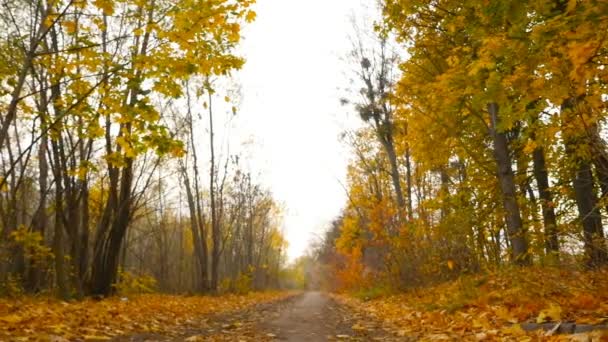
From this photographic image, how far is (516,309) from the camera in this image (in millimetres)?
5945

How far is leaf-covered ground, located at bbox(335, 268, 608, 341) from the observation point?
15.9ft

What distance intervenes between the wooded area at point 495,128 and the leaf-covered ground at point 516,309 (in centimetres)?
48

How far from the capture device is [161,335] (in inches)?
254

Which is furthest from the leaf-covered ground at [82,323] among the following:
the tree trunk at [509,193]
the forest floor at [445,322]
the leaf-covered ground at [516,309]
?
the tree trunk at [509,193]

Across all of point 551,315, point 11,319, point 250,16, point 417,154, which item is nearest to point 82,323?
point 11,319

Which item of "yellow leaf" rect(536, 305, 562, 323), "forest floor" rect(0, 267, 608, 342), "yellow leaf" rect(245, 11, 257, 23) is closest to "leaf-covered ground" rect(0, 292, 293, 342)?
"forest floor" rect(0, 267, 608, 342)

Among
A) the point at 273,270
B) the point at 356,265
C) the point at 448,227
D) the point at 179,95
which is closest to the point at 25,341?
the point at 179,95

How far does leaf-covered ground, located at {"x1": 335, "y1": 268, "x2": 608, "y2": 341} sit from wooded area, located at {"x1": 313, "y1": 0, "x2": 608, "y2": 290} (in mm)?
482

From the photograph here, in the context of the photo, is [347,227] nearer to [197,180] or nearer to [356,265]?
[356,265]

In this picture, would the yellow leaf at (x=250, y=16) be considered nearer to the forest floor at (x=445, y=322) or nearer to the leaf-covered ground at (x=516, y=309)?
the forest floor at (x=445, y=322)

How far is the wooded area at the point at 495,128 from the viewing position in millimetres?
4134

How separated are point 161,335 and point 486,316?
4535 millimetres

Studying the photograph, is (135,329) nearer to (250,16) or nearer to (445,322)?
(445,322)

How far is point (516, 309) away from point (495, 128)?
2.55m
